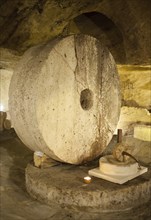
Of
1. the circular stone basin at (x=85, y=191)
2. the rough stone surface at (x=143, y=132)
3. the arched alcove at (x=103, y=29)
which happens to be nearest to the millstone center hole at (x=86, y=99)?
the circular stone basin at (x=85, y=191)

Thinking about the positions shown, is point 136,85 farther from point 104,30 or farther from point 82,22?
point 82,22

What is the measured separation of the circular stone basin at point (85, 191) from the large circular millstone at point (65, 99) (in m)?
0.31

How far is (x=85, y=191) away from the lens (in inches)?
118

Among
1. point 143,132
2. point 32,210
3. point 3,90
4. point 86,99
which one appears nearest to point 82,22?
point 3,90

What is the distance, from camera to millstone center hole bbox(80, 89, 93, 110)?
12.6ft

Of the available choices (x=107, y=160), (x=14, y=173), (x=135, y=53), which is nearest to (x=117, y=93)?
(x=107, y=160)

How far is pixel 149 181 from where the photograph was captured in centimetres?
334

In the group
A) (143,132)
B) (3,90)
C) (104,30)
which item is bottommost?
(143,132)

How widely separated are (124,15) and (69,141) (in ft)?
16.1

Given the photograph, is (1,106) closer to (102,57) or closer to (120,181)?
(102,57)

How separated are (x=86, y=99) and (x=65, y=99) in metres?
0.49

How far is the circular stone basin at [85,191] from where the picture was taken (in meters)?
3.01

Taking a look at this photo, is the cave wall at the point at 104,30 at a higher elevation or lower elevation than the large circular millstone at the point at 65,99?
higher

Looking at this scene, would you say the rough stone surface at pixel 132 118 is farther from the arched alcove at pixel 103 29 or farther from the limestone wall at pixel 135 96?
the arched alcove at pixel 103 29
